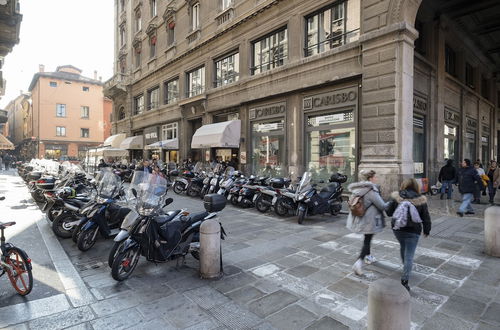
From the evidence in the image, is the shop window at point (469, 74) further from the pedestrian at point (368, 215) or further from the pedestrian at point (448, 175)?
the pedestrian at point (368, 215)

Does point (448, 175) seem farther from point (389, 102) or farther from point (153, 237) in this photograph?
point (153, 237)

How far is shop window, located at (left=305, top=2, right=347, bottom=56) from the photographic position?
1116cm

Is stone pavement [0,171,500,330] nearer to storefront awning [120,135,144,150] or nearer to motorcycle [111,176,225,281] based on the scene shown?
motorcycle [111,176,225,281]

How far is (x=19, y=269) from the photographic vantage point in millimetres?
3561

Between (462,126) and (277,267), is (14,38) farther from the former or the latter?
(462,126)

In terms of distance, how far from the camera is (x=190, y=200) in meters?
11.6

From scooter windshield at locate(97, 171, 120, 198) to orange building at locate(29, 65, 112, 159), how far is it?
153ft

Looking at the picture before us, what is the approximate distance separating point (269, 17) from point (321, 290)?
42.2 ft

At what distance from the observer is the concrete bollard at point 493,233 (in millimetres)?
4968

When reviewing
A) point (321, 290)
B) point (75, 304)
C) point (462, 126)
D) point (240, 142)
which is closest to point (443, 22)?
point (462, 126)

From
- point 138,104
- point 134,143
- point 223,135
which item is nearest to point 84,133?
point 138,104

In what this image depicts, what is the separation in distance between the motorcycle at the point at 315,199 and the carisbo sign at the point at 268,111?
563cm

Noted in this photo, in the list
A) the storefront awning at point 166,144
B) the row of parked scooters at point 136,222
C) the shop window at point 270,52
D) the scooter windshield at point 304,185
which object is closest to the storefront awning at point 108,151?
the storefront awning at point 166,144

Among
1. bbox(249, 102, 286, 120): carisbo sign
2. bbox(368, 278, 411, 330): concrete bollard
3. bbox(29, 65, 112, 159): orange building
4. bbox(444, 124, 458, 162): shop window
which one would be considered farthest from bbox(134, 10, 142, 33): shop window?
bbox(368, 278, 411, 330): concrete bollard
